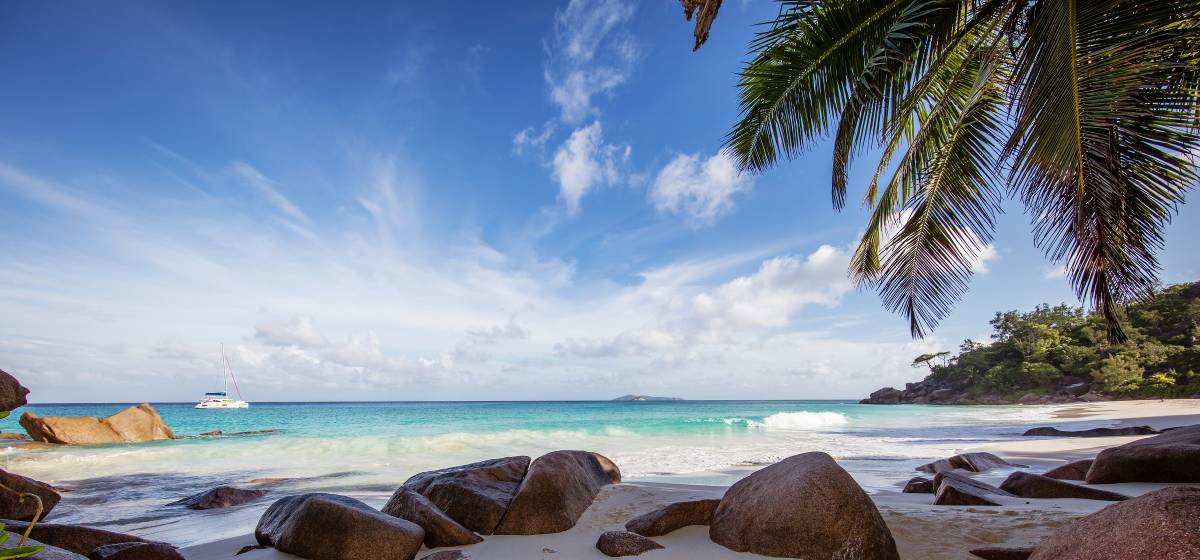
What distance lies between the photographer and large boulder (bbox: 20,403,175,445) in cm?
1712

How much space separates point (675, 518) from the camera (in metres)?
4.48

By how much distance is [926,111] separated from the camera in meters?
6.61

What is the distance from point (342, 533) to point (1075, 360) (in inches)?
2201

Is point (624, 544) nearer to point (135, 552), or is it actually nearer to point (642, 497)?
point (642, 497)

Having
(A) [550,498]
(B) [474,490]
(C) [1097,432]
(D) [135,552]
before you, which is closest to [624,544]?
(A) [550,498]

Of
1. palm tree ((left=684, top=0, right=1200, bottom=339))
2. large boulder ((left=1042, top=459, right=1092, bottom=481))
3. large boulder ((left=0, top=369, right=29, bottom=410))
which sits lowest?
large boulder ((left=1042, top=459, right=1092, bottom=481))

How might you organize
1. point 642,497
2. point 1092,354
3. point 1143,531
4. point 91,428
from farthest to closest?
1. point 1092,354
2. point 91,428
3. point 642,497
4. point 1143,531

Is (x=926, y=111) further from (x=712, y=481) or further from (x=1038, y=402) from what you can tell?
(x=1038, y=402)

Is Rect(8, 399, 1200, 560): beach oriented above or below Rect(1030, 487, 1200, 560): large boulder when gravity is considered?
below

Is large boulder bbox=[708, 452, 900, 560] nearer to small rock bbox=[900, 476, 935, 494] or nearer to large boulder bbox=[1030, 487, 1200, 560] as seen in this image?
large boulder bbox=[1030, 487, 1200, 560]

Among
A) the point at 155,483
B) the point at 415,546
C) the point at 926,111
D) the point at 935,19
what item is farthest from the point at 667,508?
the point at 155,483

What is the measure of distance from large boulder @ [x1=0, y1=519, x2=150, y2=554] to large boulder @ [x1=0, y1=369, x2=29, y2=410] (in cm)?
165

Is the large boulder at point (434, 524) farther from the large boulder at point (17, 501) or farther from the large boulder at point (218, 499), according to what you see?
the large boulder at point (218, 499)

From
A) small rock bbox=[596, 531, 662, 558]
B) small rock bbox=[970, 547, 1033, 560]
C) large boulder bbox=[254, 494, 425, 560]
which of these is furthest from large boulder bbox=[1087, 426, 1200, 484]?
large boulder bbox=[254, 494, 425, 560]
